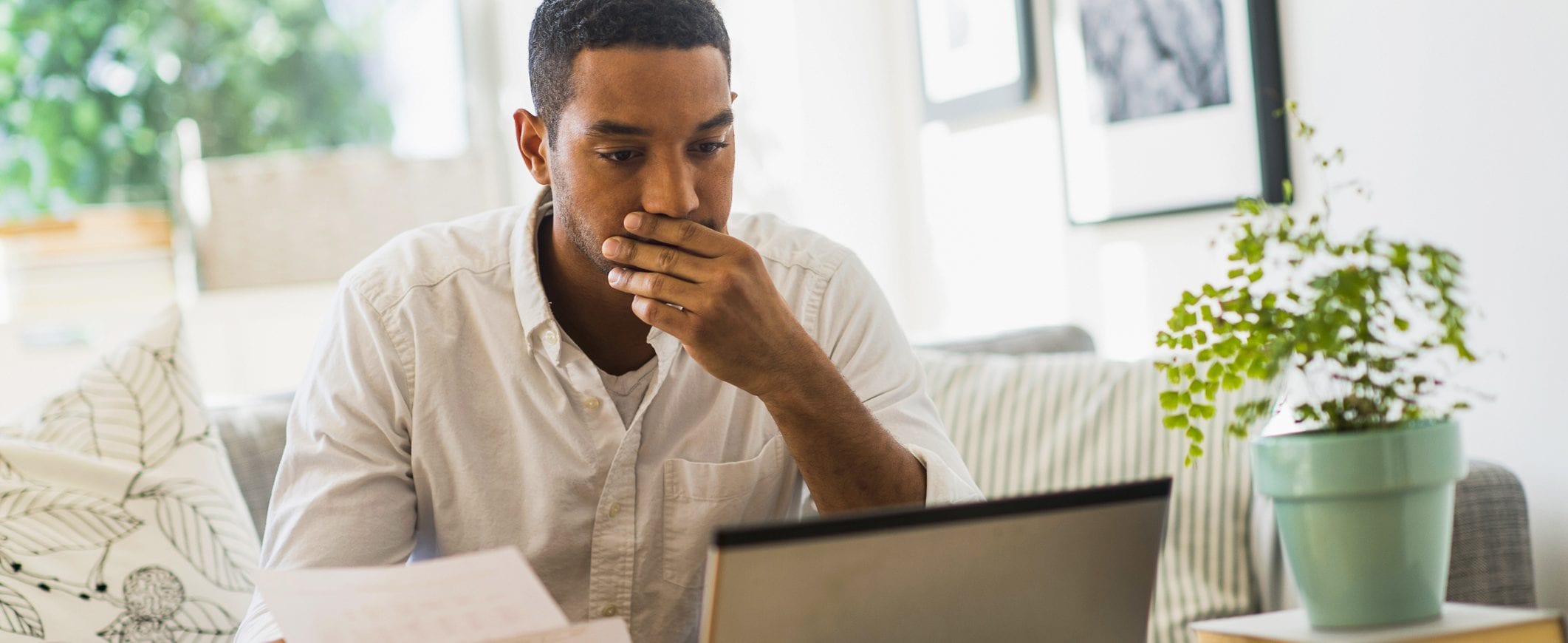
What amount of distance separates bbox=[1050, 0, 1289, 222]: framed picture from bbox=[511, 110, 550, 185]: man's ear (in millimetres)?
1189

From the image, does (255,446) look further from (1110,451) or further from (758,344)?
(1110,451)

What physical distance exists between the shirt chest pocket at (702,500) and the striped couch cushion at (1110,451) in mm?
677

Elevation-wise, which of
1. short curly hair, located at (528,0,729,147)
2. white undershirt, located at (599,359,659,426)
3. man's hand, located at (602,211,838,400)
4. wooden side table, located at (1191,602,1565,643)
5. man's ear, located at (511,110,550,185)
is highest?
short curly hair, located at (528,0,729,147)

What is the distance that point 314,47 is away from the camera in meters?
3.83

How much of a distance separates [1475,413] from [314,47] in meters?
3.07

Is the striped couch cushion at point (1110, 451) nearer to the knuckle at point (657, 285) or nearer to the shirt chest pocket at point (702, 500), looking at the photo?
the shirt chest pocket at point (702, 500)

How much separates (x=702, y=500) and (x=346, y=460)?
13.5 inches

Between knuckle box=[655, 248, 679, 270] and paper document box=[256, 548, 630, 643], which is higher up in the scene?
knuckle box=[655, 248, 679, 270]

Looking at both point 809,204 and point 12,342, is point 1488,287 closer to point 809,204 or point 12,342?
point 809,204

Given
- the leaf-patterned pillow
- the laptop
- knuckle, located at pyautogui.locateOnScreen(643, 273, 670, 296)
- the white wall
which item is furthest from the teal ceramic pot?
the leaf-patterned pillow

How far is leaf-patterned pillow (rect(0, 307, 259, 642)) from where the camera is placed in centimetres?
144

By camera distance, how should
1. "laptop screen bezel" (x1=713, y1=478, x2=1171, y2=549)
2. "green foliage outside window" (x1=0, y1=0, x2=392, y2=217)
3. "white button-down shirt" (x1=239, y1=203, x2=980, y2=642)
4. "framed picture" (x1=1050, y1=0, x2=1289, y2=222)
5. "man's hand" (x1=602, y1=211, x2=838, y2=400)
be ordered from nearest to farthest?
1. "laptop screen bezel" (x1=713, y1=478, x2=1171, y2=549)
2. "man's hand" (x1=602, y1=211, x2=838, y2=400)
3. "white button-down shirt" (x1=239, y1=203, x2=980, y2=642)
4. "framed picture" (x1=1050, y1=0, x2=1289, y2=222)
5. "green foliage outside window" (x1=0, y1=0, x2=392, y2=217)

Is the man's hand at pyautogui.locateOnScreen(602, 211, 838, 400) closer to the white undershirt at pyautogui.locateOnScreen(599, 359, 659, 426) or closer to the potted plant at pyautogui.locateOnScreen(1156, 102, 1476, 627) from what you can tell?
the white undershirt at pyautogui.locateOnScreen(599, 359, 659, 426)

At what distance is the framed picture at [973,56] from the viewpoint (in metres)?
2.77
